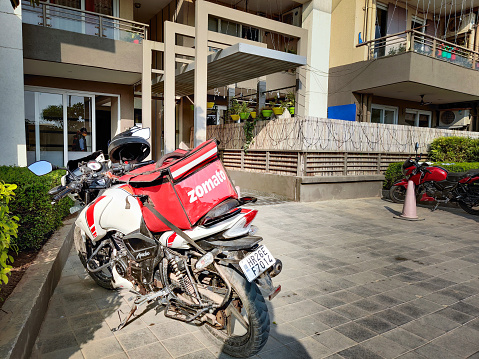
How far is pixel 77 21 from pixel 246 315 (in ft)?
35.1

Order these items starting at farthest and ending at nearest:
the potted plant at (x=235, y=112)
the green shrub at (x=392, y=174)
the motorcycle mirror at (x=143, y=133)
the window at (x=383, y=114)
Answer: the window at (x=383, y=114) < the potted plant at (x=235, y=112) < the green shrub at (x=392, y=174) < the motorcycle mirror at (x=143, y=133)

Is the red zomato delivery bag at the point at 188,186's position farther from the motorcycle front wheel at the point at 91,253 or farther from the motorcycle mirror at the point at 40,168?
the motorcycle front wheel at the point at 91,253

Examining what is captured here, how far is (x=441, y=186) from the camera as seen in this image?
8570 millimetres

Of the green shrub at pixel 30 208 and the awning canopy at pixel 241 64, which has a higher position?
the awning canopy at pixel 241 64

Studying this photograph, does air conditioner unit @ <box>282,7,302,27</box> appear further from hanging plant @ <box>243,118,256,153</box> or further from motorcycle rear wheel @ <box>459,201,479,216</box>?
motorcycle rear wheel @ <box>459,201,479,216</box>

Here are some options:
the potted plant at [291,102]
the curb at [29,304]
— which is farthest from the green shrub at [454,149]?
the curb at [29,304]

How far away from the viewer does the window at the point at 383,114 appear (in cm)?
1653

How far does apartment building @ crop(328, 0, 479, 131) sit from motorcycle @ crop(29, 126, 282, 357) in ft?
40.9

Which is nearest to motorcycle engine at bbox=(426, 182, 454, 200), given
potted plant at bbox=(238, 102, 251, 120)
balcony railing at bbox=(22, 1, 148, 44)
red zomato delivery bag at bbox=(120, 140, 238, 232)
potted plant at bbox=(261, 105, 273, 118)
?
potted plant at bbox=(261, 105, 273, 118)

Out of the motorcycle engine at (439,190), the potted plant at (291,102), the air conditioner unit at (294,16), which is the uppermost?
the air conditioner unit at (294,16)

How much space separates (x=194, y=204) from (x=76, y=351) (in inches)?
57.1

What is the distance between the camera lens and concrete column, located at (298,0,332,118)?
460 inches

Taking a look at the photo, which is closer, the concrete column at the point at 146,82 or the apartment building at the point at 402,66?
the concrete column at the point at 146,82

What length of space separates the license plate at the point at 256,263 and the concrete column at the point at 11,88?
7.70m
